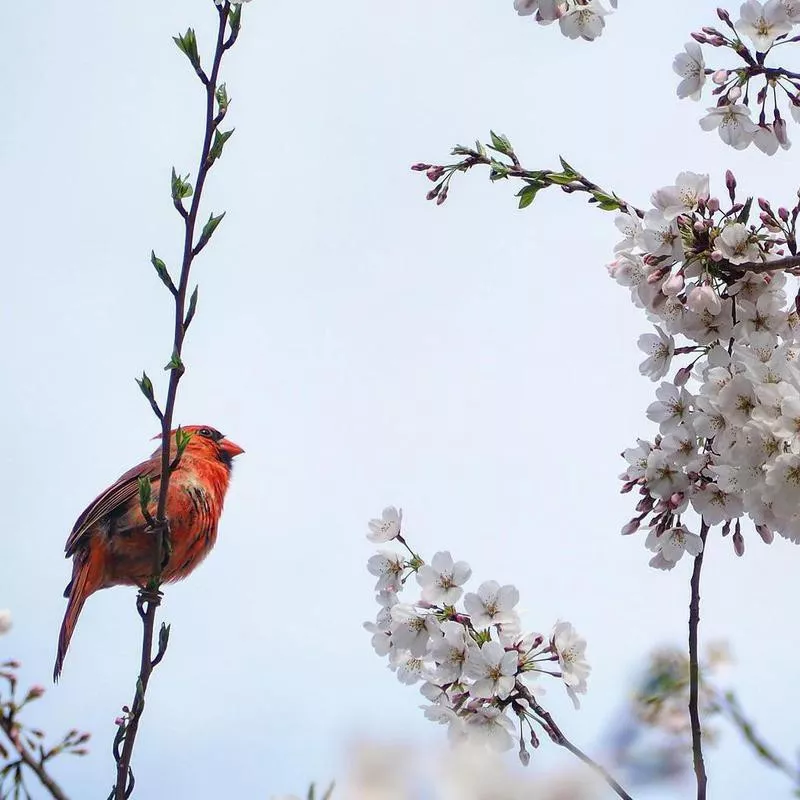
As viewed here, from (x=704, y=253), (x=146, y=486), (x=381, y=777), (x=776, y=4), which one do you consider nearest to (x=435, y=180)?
(x=704, y=253)

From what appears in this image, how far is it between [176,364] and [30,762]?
3.73ft

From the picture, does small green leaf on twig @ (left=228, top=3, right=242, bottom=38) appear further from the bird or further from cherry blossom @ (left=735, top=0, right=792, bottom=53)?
the bird

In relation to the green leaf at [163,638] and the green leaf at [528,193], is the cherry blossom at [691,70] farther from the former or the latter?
the green leaf at [163,638]

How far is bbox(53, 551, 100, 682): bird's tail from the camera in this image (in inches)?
214

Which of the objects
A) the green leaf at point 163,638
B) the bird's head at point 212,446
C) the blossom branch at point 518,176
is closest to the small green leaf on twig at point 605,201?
the blossom branch at point 518,176

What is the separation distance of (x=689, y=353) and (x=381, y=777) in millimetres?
2052

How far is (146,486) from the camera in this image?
2703 millimetres

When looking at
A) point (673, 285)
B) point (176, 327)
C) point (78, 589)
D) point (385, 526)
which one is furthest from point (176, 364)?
point (78, 589)

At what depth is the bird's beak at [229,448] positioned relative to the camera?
7.42 meters

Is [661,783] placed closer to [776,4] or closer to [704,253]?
[704,253]

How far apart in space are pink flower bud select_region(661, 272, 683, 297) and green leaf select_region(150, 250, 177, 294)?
127 cm

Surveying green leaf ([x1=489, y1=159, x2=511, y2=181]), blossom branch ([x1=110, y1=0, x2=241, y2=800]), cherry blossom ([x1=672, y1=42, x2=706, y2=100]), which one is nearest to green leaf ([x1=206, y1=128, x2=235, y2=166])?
blossom branch ([x1=110, y1=0, x2=241, y2=800])

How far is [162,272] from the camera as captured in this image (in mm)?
2557

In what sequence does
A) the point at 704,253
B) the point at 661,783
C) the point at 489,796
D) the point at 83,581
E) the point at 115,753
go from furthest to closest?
1. the point at 83,581
2. the point at 704,253
3. the point at 115,753
4. the point at 661,783
5. the point at 489,796
